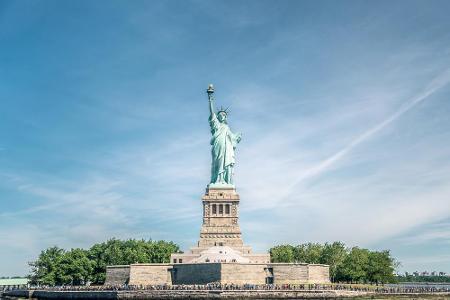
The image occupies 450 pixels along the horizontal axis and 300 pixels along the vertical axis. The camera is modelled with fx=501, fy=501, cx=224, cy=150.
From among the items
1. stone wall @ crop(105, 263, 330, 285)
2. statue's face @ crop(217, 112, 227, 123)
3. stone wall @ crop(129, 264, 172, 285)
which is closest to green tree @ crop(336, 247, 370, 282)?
stone wall @ crop(105, 263, 330, 285)

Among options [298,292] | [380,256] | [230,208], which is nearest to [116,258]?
[230,208]

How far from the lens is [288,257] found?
83188mm

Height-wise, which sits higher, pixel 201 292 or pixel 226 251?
pixel 226 251

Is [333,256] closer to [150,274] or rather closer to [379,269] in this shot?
[379,269]

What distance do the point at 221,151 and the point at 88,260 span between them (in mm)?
26567

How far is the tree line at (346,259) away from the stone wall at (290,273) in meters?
15.0

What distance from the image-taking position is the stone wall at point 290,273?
61.9 m

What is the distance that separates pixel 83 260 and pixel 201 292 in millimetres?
29453

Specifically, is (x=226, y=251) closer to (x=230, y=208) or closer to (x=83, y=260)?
(x=230, y=208)

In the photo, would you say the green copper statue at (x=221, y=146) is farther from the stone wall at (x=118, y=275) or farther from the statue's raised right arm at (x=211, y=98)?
the stone wall at (x=118, y=275)

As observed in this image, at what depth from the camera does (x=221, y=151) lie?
8069 cm

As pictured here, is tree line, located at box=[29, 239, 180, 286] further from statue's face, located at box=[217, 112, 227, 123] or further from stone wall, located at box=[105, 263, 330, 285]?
statue's face, located at box=[217, 112, 227, 123]

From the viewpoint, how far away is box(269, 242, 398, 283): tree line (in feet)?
247

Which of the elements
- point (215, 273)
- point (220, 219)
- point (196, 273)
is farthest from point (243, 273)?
point (220, 219)
